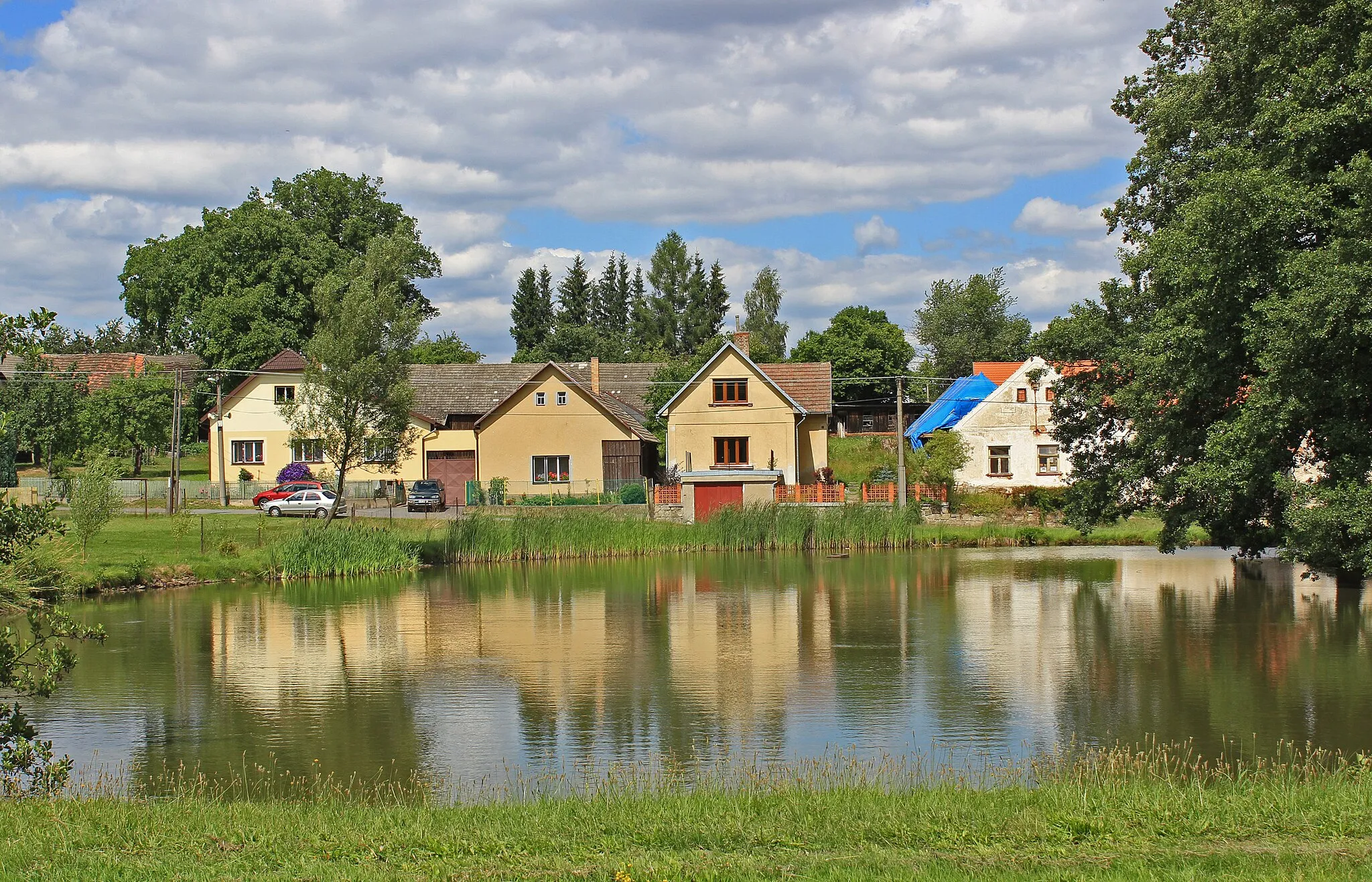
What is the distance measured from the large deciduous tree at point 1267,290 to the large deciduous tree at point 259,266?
144 feet

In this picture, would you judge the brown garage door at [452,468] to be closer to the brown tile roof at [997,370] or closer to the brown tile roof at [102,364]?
the brown tile roof at [102,364]

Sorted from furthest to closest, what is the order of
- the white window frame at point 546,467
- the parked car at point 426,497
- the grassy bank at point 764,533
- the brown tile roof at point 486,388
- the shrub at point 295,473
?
the brown tile roof at point 486,388 → the white window frame at point 546,467 → the shrub at point 295,473 → the parked car at point 426,497 → the grassy bank at point 764,533

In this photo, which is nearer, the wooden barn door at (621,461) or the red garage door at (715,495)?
the red garage door at (715,495)

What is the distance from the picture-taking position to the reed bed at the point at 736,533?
133 feet

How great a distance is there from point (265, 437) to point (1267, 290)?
48620 mm

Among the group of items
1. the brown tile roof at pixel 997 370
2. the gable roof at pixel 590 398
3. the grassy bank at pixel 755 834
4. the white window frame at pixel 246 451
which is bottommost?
the grassy bank at pixel 755 834

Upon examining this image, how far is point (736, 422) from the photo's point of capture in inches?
2119

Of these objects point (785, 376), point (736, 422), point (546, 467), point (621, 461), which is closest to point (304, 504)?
point (546, 467)

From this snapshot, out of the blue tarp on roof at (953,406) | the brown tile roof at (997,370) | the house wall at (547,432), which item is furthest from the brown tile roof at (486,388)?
the brown tile roof at (997,370)

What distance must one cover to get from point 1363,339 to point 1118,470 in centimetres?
947

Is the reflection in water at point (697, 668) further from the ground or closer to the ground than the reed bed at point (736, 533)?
closer to the ground

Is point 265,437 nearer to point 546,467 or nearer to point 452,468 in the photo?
point 452,468

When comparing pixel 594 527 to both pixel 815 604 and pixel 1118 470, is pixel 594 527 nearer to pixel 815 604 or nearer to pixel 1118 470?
pixel 815 604

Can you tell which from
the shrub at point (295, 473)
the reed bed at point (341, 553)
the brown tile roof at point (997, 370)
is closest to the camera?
the reed bed at point (341, 553)
